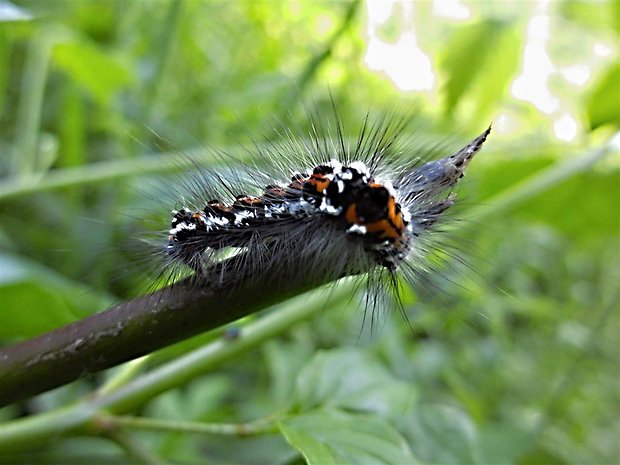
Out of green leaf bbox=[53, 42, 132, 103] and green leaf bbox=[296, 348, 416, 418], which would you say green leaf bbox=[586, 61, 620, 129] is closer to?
green leaf bbox=[296, 348, 416, 418]

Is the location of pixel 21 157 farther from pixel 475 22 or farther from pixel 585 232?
pixel 585 232

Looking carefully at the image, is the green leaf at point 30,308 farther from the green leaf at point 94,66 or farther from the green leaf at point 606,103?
the green leaf at point 606,103

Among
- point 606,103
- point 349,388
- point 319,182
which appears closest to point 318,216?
point 319,182

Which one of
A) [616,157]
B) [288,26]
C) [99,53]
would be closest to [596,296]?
[616,157]

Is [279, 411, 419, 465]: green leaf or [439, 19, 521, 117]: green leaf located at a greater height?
[439, 19, 521, 117]: green leaf

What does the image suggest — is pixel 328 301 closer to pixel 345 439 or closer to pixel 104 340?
pixel 345 439

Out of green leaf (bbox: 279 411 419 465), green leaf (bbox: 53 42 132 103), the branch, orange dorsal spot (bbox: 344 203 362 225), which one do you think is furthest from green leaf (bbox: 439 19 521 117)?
the branch

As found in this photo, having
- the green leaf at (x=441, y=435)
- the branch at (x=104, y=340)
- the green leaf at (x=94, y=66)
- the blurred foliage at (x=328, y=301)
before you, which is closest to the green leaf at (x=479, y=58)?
the blurred foliage at (x=328, y=301)
